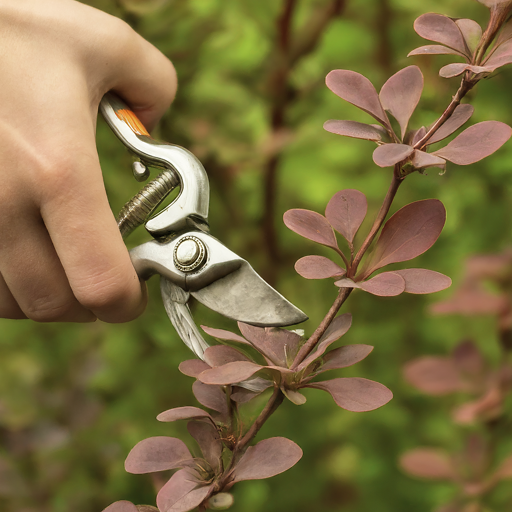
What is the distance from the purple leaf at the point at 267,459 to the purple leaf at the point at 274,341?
2.2 inches

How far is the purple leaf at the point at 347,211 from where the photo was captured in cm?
41

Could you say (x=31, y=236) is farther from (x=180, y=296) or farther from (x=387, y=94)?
(x=387, y=94)

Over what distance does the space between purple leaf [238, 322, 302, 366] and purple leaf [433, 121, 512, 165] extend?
7.0 inches

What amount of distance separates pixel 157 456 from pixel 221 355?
0.29 feet

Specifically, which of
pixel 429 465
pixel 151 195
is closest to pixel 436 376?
pixel 429 465

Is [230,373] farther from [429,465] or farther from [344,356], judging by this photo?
[429,465]

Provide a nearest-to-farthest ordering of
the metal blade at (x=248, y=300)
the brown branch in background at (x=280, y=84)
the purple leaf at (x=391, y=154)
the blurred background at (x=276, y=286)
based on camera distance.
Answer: the purple leaf at (x=391, y=154)
the metal blade at (x=248, y=300)
the blurred background at (x=276, y=286)
the brown branch in background at (x=280, y=84)

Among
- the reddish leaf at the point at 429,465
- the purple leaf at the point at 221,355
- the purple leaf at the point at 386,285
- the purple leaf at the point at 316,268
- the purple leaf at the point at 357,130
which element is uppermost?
the purple leaf at the point at 357,130

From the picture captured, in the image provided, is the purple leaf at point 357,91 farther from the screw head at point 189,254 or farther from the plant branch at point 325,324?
the screw head at point 189,254

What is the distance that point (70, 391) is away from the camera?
0.93m

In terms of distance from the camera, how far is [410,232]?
1.27 ft

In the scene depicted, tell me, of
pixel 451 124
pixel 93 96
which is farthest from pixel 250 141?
pixel 451 124

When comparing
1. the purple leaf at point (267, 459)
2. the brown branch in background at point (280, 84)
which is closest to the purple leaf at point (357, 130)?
the purple leaf at point (267, 459)

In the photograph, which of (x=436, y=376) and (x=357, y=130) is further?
(x=436, y=376)
